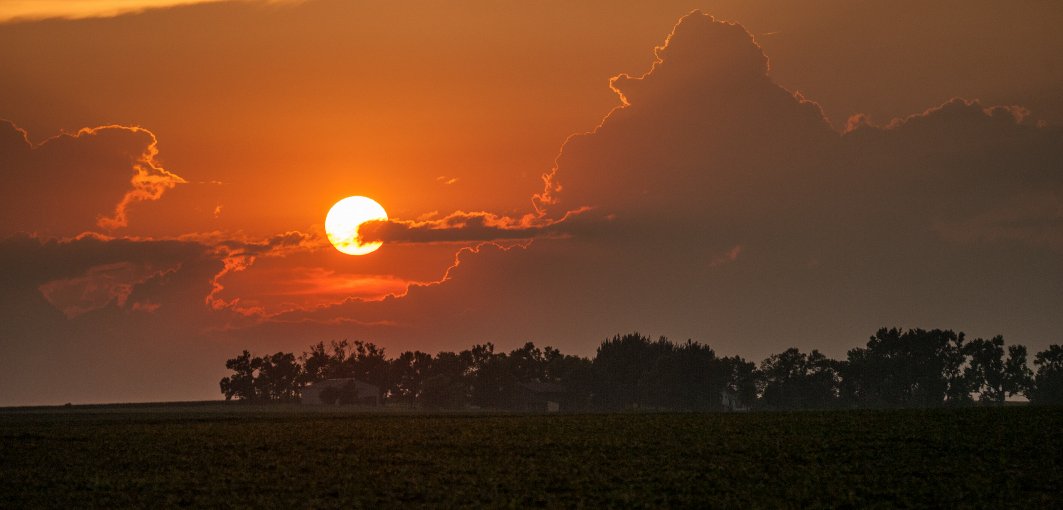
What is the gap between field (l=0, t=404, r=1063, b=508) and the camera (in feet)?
184

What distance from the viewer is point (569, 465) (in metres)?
68.7

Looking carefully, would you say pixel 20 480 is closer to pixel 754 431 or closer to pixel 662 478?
pixel 662 478

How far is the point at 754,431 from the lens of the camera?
89.3 metres

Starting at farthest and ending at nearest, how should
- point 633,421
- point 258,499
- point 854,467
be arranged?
point 633,421 < point 854,467 < point 258,499

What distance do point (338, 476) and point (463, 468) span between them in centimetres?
777

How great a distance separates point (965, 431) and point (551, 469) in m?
35.4

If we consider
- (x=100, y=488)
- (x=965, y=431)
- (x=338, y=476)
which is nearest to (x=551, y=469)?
(x=338, y=476)

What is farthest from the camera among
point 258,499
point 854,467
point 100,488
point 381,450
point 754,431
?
point 754,431

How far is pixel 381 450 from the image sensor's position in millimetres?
79688

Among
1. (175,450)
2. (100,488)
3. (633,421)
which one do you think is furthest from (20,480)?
(633,421)

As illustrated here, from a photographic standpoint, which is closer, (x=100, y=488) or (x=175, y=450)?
(x=100, y=488)

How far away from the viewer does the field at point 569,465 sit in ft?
184

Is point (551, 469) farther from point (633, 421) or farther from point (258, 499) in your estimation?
point (633, 421)

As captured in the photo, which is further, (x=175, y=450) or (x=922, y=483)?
(x=175, y=450)
